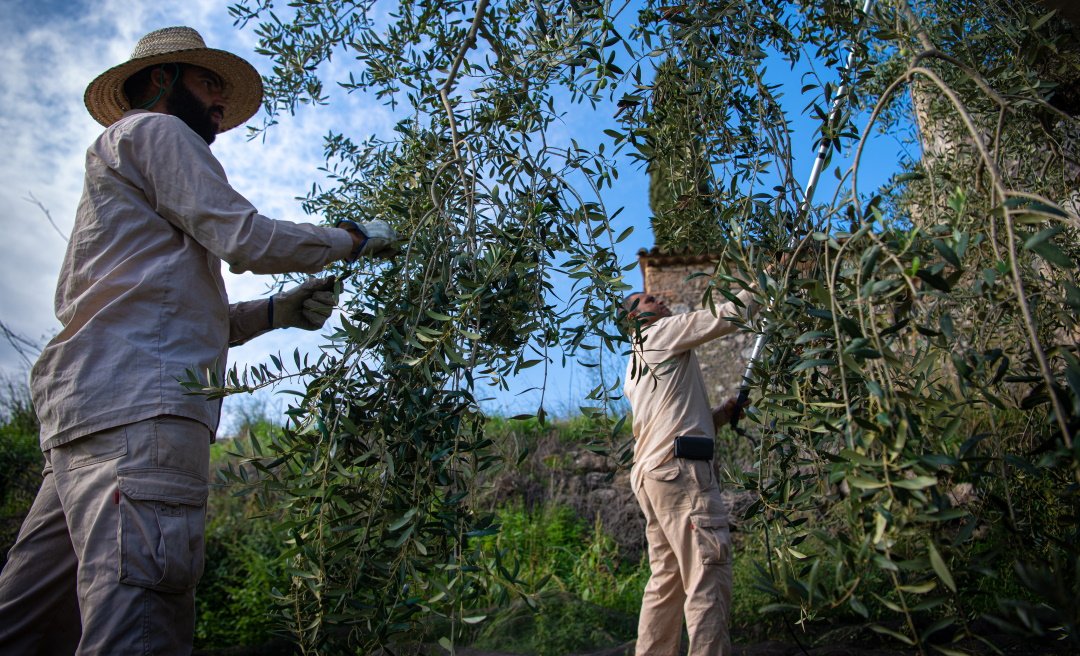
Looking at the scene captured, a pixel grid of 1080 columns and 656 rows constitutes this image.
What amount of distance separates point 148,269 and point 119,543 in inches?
29.0

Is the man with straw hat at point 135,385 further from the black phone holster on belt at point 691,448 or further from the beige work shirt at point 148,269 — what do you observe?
the black phone holster on belt at point 691,448

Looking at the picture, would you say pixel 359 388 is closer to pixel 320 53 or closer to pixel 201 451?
pixel 201 451

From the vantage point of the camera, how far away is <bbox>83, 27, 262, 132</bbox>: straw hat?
249 cm

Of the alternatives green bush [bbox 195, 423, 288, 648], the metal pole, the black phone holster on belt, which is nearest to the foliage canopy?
the metal pole

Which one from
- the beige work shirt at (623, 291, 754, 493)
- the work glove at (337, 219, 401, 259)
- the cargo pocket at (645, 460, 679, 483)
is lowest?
the cargo pocket at (645, 460, 679, 483)

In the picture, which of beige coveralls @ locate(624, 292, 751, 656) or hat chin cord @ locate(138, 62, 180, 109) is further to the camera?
beige coveralls @ locate(624, 292, 751, 656)

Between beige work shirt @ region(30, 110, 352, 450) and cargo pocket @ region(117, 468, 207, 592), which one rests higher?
beige work shirt @ region(30, 110, 352, 450)

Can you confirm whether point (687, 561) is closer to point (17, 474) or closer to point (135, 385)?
point (135, 385)

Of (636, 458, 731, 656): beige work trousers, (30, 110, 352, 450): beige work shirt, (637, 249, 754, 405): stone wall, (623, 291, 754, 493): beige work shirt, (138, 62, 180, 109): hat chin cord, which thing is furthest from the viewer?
(637, 249, 754, 405): stone wall

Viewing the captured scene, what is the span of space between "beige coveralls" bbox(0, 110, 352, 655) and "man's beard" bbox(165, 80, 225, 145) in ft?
0.66

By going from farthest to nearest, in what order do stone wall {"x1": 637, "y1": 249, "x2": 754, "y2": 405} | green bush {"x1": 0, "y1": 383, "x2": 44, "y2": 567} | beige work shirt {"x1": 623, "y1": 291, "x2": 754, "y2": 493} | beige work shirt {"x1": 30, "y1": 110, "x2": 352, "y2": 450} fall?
stone wall {"x1": 637, "y1": 249, "x2": 754, "y2": 405} < green bush {"x1": 0, "y1": 383, "x2": 44, "y2": 567} < beige work shirt {"x1": 623, "y1": 291, "x2": 754, "y2": 493} < beige work shirt {"x1": 30, "y1": 110, "x2": 352, "y2": 450}

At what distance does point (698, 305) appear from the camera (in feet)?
29.2

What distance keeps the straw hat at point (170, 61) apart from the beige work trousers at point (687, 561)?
265 cm

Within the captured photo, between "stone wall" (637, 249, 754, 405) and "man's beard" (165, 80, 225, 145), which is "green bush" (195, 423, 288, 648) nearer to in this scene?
"man's beard" (165, 80, 225, 145)
